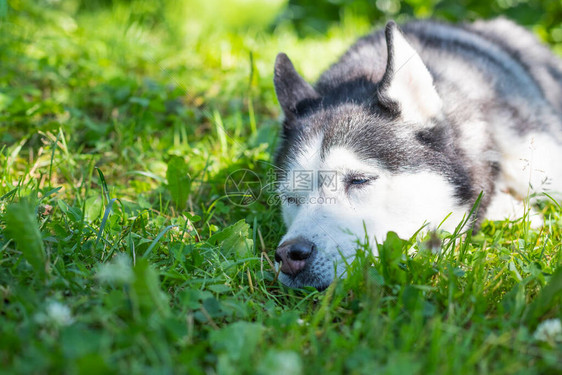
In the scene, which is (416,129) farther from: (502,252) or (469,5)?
(469,5)

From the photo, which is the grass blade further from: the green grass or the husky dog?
the husky dog

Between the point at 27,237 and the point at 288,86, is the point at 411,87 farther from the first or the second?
the point at 27,237

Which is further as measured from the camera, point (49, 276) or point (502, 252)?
point (502, 252)

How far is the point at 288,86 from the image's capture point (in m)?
3.05

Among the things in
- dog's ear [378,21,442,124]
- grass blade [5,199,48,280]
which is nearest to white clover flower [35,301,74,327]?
grass blade [5,199,48,280]

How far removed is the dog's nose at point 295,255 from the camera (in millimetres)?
2180

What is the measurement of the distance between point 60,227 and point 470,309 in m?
1.82

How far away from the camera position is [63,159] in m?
3.12

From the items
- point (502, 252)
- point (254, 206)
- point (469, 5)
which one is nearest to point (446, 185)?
point (502, 252)

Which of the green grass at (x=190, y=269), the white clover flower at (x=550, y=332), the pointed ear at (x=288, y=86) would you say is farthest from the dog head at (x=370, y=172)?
the white clover flower at (x=550, y=332)

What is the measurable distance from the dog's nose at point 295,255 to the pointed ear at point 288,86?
3.55ft

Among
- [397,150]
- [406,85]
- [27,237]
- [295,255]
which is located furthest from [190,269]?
[406,85]

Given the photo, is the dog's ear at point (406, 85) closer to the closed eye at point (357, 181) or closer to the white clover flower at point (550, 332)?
the closed eye at point (357, 181)

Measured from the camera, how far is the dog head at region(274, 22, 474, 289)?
2.23m
